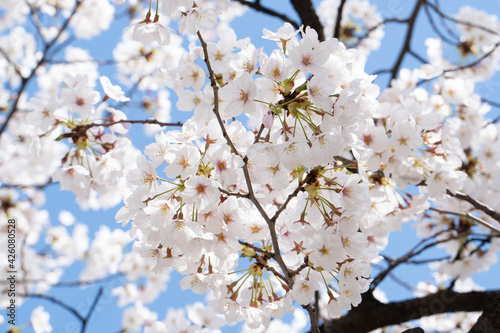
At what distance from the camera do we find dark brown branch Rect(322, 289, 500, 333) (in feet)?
7.30

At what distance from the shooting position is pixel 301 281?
1283 mm

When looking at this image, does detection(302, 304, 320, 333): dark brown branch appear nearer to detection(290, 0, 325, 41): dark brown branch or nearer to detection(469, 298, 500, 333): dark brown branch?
detection(469, 298, 500, 333): dark brown branch

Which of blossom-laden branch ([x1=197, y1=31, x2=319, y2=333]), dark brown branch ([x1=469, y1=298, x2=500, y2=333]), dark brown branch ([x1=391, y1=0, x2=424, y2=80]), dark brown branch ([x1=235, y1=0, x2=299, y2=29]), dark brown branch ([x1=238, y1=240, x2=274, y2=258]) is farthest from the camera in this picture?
dark brown branch ([x1=391, y1=0, x2=424, y2=80])

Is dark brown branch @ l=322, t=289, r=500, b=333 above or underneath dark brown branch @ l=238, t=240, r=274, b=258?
above

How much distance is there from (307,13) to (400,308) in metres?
1.82

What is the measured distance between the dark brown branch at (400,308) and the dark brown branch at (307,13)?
1.64 metres

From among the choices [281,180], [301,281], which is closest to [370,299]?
[301,281]

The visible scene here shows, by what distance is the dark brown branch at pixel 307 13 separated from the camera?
2734 mm

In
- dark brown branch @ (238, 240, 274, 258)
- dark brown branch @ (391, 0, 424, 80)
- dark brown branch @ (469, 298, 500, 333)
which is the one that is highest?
dark brown branch @ (391, 0, 424, 80)

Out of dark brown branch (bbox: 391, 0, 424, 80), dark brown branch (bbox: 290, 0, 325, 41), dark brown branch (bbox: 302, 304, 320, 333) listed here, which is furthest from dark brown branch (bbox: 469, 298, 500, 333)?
dark brown branch (bbox: 391, 0, 424, 80)

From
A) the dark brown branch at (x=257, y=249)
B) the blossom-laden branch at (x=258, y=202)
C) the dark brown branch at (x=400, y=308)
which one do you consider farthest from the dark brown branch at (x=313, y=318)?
the dark brown branch at (x=400, y=308)

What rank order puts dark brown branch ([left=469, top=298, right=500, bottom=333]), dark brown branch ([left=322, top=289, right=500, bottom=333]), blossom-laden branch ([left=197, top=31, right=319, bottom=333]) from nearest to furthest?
blossom-laden branch ([left=197, top=31, right=319, bottom=333]), dark brown branch ([left=469, top=298, right=500, bottom=333]), dark brown branch ([left=322, top=289, right=500, bottom=333])

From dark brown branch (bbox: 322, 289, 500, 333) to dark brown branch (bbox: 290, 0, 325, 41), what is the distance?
164cm

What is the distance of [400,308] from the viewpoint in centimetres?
229
